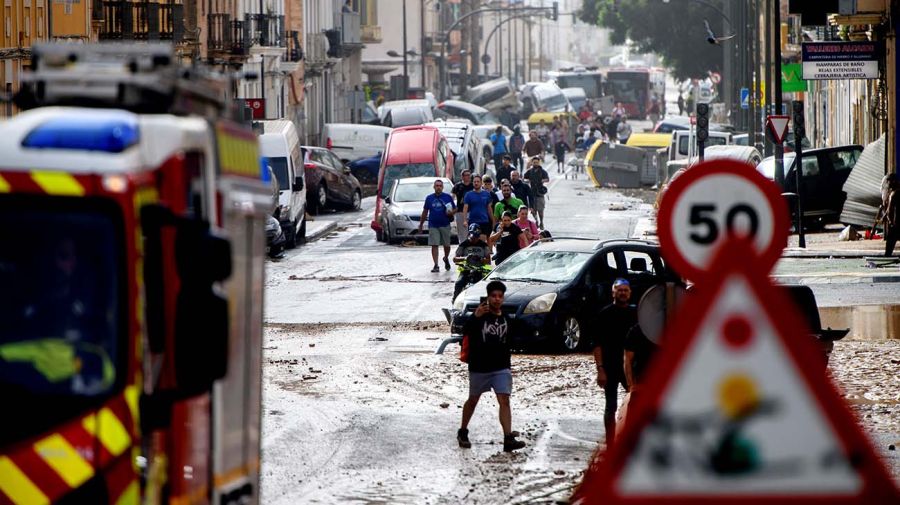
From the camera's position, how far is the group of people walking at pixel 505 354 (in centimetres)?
1345

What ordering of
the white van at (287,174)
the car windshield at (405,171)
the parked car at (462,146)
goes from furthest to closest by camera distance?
the parked car at (462,146) < the car windshield at (405,171) < the white van at (287,174)

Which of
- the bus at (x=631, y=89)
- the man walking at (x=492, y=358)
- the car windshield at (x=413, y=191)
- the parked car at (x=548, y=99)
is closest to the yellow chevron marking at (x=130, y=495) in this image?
the man walking at (x=492, y=358)

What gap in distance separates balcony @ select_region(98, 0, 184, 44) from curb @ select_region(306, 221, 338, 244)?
7.44 m

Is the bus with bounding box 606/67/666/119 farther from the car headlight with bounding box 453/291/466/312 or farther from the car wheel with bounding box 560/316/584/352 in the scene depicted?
the car wheel with bounding box 560/316/584/352

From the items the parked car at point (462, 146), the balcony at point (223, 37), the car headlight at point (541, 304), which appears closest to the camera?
the car headlight at point (541, 304)

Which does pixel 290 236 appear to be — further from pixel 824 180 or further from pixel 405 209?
pixel 824 180

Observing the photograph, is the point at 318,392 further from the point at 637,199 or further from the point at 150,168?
the point at 637,199

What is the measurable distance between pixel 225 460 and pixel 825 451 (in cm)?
364

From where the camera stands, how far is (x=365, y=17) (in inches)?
3797

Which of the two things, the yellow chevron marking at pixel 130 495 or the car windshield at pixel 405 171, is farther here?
the car windshield at pixel 405 171

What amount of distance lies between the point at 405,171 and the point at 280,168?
4.73 metres

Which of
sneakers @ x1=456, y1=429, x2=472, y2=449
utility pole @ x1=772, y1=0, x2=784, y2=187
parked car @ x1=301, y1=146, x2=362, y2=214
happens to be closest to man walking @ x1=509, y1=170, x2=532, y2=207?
utility pole @ x1=772, y1=0, x2=784, y2=187

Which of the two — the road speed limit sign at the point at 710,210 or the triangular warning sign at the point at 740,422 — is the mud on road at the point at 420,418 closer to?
the road speed limit sign at the point at 710,210

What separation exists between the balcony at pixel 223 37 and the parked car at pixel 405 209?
66.2 feet
